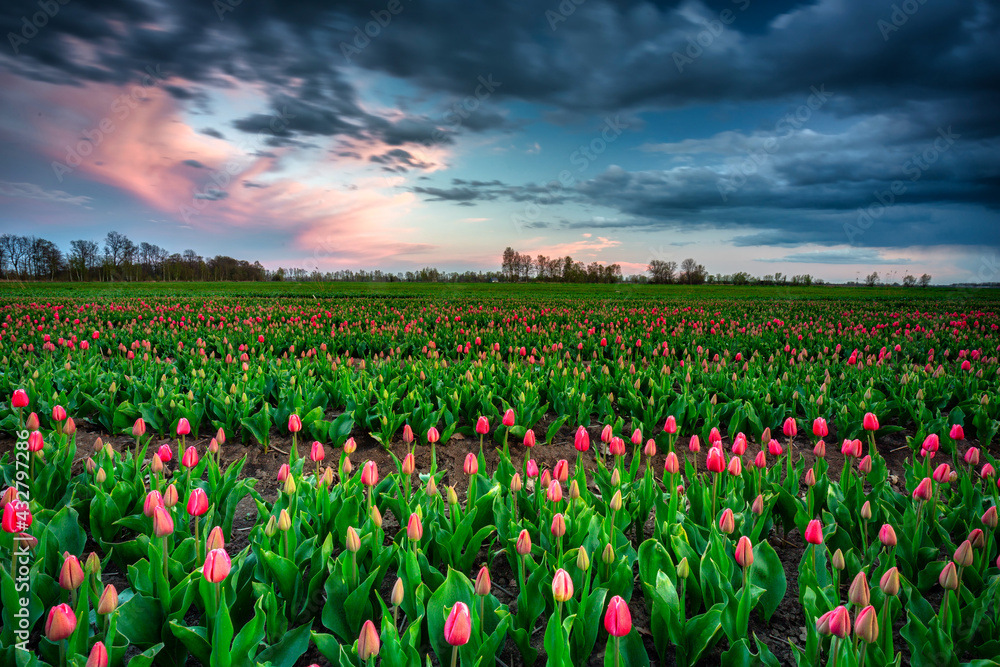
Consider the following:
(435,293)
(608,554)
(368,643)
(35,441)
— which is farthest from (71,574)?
(435,293)

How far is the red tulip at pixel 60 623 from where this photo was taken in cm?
141

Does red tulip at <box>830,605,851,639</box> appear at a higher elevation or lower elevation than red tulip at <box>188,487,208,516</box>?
lower

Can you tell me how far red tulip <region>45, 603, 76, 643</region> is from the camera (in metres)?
1.41

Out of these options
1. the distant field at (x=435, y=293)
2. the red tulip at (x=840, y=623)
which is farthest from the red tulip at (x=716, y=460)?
the distant field at (x=435, y=293)

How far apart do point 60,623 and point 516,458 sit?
3425 millimetres

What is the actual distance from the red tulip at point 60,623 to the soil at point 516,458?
2.54 ft

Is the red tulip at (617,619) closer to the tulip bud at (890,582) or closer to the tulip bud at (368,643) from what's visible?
the tulip bud at (368,643)

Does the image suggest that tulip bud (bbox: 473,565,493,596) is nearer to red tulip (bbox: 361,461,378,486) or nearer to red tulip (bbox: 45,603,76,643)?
red tulip (bbox: 361,461,378,486)

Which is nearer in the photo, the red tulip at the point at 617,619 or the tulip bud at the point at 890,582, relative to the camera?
the red tulip at the point at 617,619

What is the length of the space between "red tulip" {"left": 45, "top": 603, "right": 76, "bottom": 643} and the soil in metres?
0.77

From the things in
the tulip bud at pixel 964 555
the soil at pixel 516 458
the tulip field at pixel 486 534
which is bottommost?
the soil at pixel 516 458

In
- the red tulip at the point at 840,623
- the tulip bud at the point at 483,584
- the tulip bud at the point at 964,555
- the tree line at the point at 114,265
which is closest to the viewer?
the red tulip at the point at 840,623

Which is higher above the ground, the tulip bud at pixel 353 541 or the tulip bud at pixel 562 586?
the tulip bud at pixel 562 586

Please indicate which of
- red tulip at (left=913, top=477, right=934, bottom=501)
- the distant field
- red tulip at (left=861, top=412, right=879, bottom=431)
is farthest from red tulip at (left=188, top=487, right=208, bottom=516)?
the distant field
